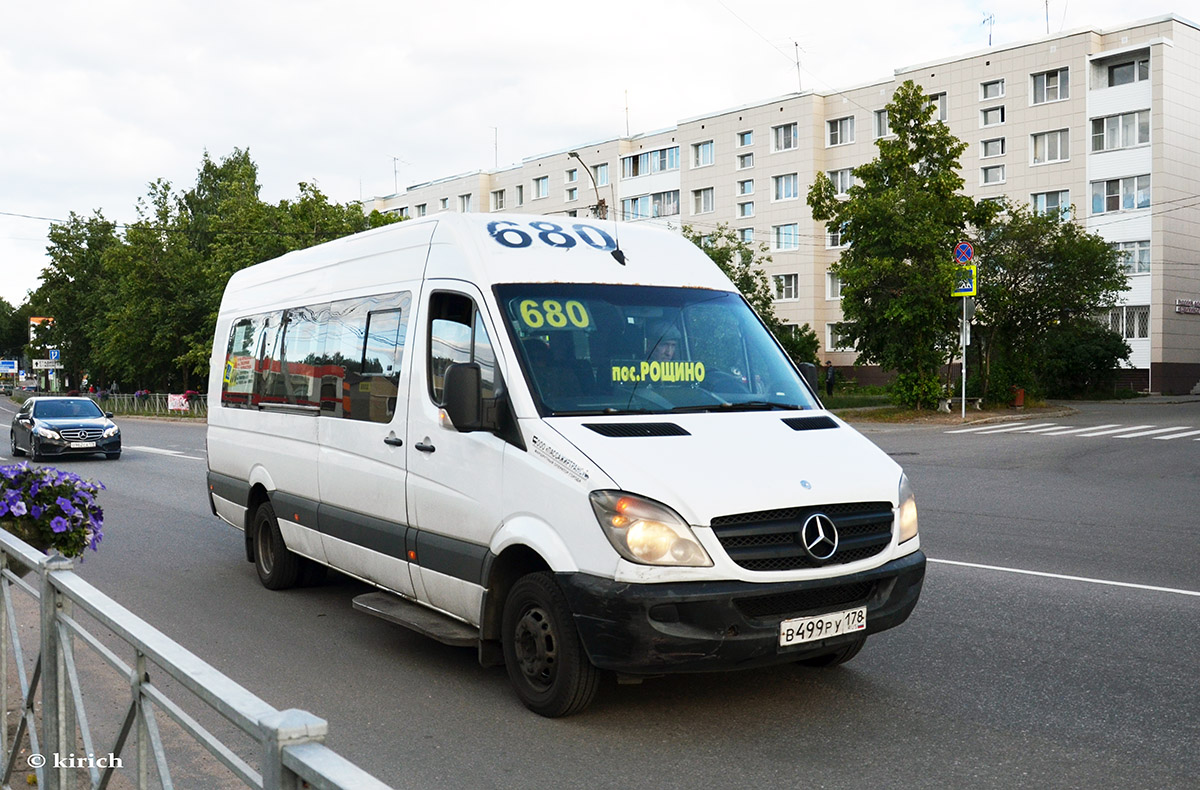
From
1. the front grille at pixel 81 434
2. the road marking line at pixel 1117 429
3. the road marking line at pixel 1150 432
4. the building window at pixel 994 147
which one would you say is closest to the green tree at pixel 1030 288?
the road marking line at pixel 1117 429

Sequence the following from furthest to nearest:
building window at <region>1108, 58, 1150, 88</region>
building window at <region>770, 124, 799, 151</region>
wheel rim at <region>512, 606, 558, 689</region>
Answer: building window at <region>770, 124, 799, 151</region> → building window at <region>1108, 58, 1150, 88</region> → wheel rim at <region>512, 606, 558, 689</region>

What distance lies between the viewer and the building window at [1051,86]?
1980 inches

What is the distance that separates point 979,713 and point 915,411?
91.3 ft

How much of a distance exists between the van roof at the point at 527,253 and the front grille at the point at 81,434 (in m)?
17.7

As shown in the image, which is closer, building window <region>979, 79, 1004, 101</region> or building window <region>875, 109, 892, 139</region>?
building window <region>979, 79, 1004, 101</region>

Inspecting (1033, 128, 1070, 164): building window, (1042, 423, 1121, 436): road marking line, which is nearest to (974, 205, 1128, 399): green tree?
(1042, 423, 1121, 436): road marking line

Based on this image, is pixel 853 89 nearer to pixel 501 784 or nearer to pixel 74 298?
pixel 74 298

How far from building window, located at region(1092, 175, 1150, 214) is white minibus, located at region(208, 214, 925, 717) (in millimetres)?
48248

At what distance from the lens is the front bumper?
A: 4562 millimetres

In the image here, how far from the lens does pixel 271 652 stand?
6.35 meters

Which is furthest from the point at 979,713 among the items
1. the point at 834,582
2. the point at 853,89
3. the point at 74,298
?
the point at 74,298

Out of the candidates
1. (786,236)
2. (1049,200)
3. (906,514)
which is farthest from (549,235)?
(786,236)

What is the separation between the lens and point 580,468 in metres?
4.75

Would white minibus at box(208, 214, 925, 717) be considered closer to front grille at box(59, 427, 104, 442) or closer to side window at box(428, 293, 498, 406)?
side window at box(428, 293, 498, 406)
